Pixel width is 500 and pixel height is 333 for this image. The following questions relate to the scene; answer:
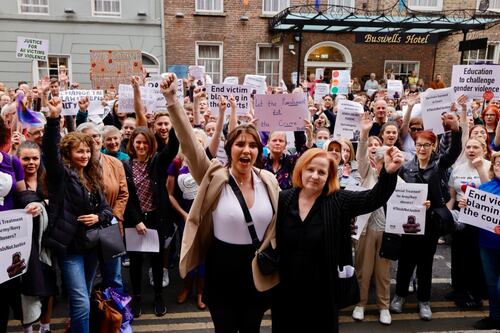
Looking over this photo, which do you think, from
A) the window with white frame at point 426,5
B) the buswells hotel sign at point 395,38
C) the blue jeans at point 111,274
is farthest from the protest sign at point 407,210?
the window with white frame at point 426,5

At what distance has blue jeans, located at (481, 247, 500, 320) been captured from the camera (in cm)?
387

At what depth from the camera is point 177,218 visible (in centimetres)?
452

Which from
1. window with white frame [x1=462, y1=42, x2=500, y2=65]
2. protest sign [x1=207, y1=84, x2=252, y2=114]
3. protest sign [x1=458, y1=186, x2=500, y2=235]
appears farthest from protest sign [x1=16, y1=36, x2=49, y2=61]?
window with white frame [x1=462, y1=42, x2=500, y2=65]

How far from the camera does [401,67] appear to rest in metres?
19.4

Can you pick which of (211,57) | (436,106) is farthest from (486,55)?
(436,106)

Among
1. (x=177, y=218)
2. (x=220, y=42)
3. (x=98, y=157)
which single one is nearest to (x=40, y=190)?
(x=98, y=157)

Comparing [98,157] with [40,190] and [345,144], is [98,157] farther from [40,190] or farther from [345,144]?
[345,144]

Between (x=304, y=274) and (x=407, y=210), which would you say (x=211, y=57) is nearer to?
(x=407, y=210)

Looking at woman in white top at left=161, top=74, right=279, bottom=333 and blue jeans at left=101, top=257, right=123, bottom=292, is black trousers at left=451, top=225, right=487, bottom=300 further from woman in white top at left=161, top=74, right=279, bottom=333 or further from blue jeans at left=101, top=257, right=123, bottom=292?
blue jeans at left=101, top=257, right=123, bottom=292

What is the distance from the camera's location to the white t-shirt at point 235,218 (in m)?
2.71

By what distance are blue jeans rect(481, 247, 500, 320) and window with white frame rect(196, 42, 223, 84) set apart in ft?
49.6

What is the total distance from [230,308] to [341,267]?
0.79 m

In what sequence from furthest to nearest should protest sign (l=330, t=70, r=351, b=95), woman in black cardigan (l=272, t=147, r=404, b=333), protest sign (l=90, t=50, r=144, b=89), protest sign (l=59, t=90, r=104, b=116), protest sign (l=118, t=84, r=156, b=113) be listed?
protest sign (l=330, t=70, r=351, b=95) < protest sign (l=90, t=50, r=144, b=89) < protest sign (l=118, t=84, r=156, b=113) < protest sign (l=59, t=90, r=104, b=116) < woman in black cardigan (l=272, t=147, r=404, b=333)

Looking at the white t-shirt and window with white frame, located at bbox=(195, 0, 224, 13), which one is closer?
the white t-shirt
